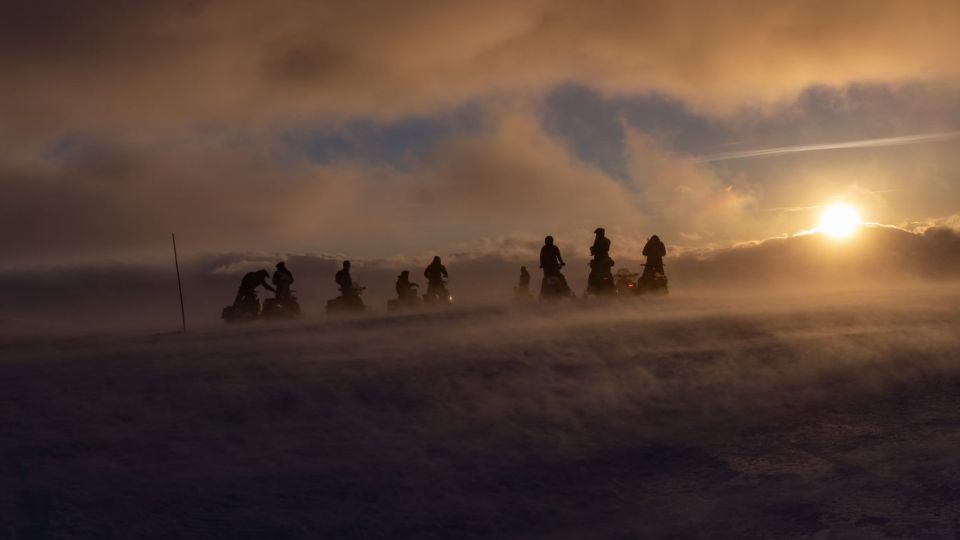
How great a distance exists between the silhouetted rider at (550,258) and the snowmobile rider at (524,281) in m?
7.25

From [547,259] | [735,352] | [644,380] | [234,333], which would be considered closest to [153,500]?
[644,380]

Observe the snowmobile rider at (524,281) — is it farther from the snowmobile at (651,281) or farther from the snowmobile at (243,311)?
the snowmobile at (243,311)

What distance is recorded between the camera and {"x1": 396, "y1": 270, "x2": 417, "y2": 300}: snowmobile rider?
111 ft

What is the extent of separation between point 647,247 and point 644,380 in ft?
64.5

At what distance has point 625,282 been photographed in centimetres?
3169

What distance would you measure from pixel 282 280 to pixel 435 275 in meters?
5.63

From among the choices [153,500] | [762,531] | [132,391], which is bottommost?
[762,531]

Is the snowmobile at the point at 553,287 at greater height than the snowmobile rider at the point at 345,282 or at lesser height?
lesser

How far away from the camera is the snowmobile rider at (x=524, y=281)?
37.2m

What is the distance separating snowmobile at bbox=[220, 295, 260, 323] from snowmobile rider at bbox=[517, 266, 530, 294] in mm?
→ 10880

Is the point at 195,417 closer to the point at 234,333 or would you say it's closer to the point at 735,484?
the point at 735,484

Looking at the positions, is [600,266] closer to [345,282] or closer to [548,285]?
[548,285]

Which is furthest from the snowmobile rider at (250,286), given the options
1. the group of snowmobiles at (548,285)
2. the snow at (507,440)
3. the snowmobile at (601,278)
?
the snow at (507,440)

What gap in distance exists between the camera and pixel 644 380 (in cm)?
1197
